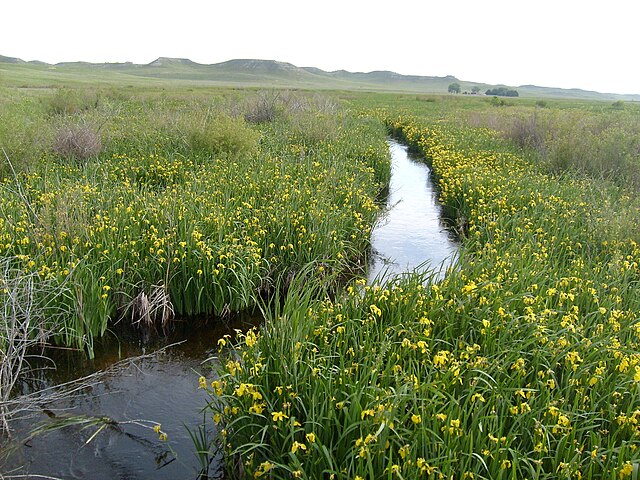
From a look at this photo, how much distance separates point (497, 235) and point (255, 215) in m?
3.89

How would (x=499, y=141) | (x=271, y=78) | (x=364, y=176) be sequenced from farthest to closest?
1. (x=271, y=78)
2. (x=499, y=141)
3. (x=364, y=176)

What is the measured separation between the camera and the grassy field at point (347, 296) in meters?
3.50

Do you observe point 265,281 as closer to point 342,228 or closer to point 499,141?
point 342,228

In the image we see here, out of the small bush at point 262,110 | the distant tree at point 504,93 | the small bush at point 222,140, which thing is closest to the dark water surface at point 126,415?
the small bush at point 222,140

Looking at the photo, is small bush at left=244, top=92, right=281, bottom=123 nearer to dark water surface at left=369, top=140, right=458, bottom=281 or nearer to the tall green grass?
dark water surface at left=369, top=140, right=458, bottom=281

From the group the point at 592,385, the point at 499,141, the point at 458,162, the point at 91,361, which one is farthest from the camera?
the point at 499,141

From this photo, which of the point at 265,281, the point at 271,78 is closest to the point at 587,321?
the point at 265,281

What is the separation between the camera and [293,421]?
347 centimetres

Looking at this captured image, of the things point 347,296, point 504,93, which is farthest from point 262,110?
point 504,93

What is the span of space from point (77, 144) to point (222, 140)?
343 cm

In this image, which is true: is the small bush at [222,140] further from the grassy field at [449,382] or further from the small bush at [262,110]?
the small bush at [262,110]

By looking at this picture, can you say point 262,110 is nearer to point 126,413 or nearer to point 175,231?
point 175,231

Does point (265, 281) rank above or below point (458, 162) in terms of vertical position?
below

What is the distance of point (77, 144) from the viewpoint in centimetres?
1230
